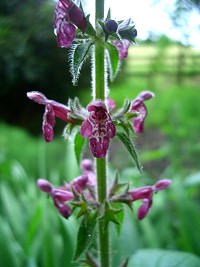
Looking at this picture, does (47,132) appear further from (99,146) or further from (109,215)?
(109,215)

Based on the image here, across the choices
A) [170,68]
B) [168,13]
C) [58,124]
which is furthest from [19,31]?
[170,68]

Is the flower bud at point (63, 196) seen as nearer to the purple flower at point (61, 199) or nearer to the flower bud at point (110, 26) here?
the purple flower at point (61, 199)

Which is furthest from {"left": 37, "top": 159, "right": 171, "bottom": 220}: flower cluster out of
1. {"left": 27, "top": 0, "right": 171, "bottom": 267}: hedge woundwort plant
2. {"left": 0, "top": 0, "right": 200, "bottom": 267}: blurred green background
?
{"left": 0, "top": 0, "right": 200, "bottom": 267}: blurred green background

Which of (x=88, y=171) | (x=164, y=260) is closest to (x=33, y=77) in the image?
(x=88, y=171)

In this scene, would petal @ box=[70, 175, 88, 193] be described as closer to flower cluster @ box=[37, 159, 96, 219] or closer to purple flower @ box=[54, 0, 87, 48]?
flower cluster @ box=[37, 159, 96, 219]

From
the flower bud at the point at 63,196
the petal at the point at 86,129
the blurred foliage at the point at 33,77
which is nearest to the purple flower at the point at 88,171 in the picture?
the flower bud at the point at 63,196

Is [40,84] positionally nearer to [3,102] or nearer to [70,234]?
[3,102]

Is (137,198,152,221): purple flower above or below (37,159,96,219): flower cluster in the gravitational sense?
below
